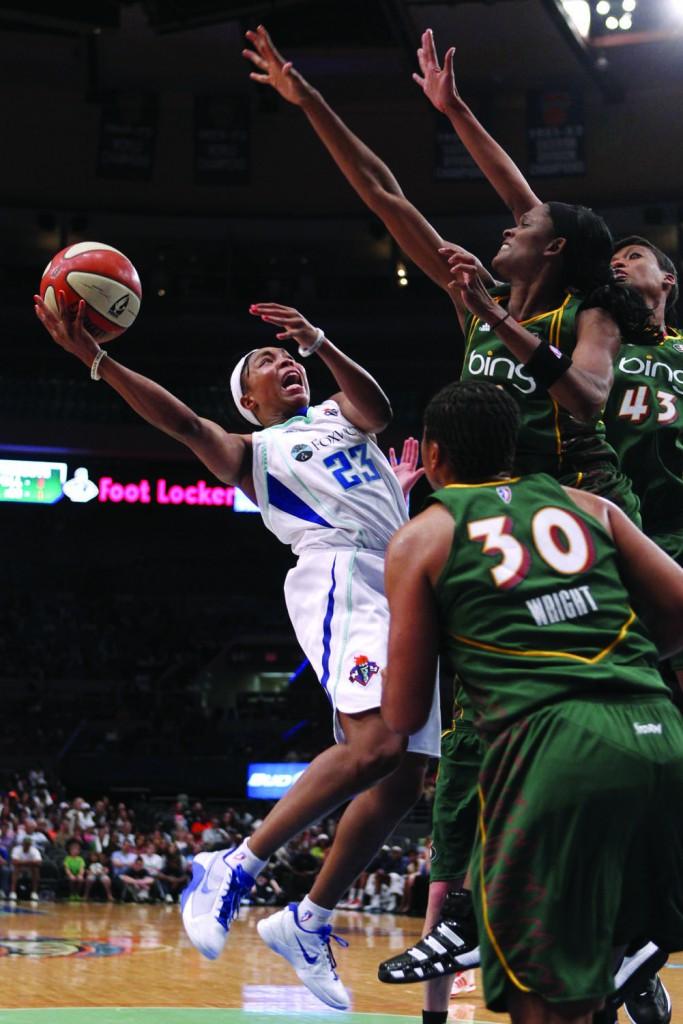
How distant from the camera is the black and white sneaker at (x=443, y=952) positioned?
14.3ft

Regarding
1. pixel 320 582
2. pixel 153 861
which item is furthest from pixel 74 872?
pixel 320 582

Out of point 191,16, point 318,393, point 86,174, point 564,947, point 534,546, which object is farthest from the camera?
point 318,393

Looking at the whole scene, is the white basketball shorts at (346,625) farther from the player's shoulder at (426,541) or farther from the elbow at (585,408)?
the player's shoulder at (426,541)

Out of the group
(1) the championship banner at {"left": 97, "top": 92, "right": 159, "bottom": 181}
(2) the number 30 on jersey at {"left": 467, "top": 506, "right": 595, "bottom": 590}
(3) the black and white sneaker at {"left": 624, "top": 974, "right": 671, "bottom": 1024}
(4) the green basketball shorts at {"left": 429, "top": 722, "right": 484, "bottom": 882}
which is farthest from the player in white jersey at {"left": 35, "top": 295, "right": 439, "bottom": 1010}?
(1) the championship banner at {"left": 97, "top": 92, "right": 159, "bottom": 181}

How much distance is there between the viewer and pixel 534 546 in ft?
9.86

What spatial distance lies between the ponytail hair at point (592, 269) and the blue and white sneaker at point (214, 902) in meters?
2.47

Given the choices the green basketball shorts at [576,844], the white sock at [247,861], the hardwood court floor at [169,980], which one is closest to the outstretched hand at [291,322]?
the white sock at [247,861]

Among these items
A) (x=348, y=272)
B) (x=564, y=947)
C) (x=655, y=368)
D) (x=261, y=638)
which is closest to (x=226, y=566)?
(x=261, y=638)

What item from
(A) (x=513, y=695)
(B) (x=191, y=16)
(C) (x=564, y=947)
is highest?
(B) (x=191, y=16)

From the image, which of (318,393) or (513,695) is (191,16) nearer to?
(318,393)

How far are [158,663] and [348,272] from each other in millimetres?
10633

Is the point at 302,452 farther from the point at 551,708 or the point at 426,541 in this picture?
the point at 551,708

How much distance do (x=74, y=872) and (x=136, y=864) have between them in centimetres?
97

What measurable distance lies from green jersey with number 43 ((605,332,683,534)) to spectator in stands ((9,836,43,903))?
628 inches
